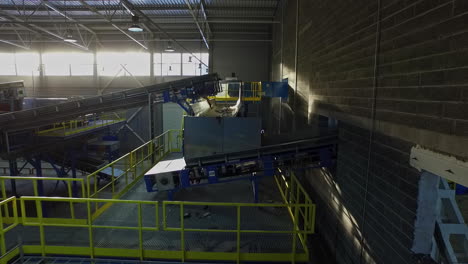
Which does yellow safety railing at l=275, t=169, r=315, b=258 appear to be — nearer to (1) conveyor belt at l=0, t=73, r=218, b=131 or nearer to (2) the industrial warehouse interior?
(2) the industrial warehouse interior

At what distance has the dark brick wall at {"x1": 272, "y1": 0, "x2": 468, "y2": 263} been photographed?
3.03 m

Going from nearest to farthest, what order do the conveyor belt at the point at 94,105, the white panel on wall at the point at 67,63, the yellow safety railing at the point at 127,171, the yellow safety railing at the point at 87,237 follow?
the yellow safety railing at the point at 87,237
the yellow safety railing at the point at 127,171
the conveyor belt at the point at 94,105
the white panel on wall at the point at 67,63

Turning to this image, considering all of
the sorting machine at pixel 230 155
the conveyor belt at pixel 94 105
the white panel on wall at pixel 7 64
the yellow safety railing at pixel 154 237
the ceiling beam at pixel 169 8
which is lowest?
the yellow safety railing at pixel 154 237

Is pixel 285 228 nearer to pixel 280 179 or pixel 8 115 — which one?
pixel 280 179

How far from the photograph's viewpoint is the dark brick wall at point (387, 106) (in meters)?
3.03

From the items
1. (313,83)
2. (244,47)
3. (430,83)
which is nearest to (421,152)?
(430,83)

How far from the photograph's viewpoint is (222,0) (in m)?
16.8

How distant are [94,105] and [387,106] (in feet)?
35.3

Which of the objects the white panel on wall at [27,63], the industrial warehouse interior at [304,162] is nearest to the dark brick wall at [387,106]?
the industrial warehouse interior at [304,162]

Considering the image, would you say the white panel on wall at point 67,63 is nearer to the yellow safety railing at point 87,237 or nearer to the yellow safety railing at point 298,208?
the yellow safety railing at point 87,237

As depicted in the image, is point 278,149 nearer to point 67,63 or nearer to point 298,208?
point 298,208

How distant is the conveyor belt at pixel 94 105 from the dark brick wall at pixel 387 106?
5.88 meters

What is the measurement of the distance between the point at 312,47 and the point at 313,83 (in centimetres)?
126

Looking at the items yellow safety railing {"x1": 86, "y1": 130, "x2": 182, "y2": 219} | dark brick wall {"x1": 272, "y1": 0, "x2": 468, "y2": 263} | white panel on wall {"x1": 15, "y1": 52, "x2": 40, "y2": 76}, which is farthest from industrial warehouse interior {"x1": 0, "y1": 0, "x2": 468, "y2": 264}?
white panel on wall {"x1": 15, "y1": 52, "x2": 40, "y2": 76}
